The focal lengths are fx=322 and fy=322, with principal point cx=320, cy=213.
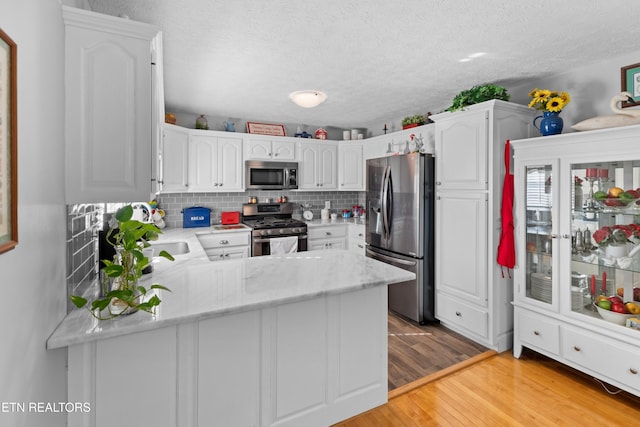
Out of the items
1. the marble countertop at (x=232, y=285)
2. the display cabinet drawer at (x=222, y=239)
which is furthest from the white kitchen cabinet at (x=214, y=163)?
the marble countertop at (x=232, y=285)

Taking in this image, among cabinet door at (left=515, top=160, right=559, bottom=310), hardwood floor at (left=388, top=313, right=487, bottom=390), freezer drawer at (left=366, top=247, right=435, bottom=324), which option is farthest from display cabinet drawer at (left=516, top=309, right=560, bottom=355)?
freezer drawer at (left=366, top=247, right=435, bottom=324)

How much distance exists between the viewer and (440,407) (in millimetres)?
2127

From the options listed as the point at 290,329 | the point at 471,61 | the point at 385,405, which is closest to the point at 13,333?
the point at 290,329

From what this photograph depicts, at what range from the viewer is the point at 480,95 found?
2.86 metres

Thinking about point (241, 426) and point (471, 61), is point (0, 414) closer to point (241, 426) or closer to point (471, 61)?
point (241, 426)

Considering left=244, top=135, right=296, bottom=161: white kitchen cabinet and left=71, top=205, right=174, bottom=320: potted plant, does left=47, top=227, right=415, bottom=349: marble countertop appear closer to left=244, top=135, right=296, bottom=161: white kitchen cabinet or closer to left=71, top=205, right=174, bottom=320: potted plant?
left=71, top=205, right=174, bottom=320: potted plant

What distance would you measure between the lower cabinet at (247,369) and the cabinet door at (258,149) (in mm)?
3021

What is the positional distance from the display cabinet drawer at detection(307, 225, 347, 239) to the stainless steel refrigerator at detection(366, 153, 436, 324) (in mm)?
1040

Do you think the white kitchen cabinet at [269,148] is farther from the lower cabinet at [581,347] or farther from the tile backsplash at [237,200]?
the lower cabinet at [581,347]

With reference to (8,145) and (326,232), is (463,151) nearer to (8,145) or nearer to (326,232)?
(326,232)

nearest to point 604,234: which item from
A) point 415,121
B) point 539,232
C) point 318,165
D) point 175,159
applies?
point 539,232

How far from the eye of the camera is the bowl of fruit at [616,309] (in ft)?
7.09

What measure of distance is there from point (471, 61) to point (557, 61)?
697mm

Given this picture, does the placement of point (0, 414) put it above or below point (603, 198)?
below
